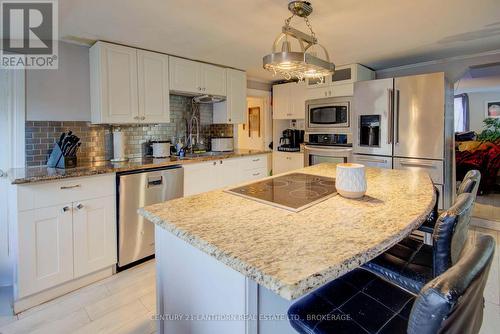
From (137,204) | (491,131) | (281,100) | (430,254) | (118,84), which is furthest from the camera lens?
(491,131)

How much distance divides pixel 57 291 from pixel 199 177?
1.57 meters

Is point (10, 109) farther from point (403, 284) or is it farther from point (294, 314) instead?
point (403, 284)

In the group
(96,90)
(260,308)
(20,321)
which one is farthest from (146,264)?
(260,308)

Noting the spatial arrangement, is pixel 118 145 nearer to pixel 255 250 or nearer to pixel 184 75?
pixel 184 75

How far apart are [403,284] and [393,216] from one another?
337 millimetres

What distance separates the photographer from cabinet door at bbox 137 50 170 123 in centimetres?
294

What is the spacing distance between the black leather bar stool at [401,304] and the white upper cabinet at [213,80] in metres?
2.94

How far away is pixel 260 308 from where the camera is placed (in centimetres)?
94

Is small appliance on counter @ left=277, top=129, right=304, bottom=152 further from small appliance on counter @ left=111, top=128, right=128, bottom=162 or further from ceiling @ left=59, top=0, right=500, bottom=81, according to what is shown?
small appliance on counter @ left=111, top=128, right=128, bottom=162

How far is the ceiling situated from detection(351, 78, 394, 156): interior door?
404mm

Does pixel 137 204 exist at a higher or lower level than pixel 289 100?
lower

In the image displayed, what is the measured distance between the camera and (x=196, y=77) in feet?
11.2

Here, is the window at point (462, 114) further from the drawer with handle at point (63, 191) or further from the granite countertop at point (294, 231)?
the drawer with handle at point (63, 191)

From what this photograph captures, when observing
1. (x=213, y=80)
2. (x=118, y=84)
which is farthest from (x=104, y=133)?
(x=213, y=80)
